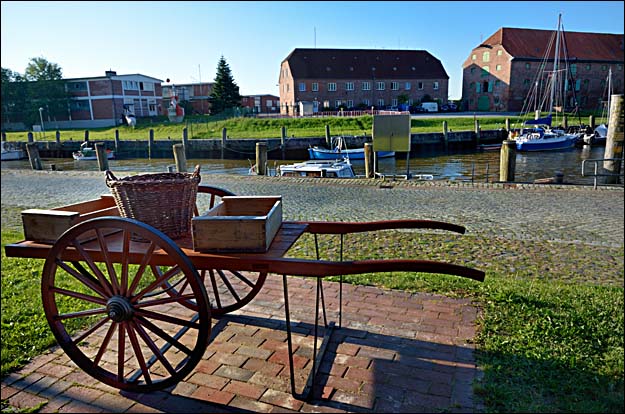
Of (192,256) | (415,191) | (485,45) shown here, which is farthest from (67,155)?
(485,45)

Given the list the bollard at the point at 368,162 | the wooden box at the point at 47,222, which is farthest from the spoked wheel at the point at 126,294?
the bollard at the point at 368,162

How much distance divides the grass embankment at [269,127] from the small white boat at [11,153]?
20.0 ft

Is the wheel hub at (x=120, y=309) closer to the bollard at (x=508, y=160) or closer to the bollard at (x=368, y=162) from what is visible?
the bollard at (x=508, y=160)

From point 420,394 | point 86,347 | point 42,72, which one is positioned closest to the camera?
point 420,394

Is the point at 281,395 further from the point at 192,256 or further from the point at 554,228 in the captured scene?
the point at 554,228

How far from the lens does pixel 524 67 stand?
54406 millimetres

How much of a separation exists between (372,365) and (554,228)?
19.2 ft

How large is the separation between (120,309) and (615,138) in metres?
14.4

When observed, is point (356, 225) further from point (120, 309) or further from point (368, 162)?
point (368, 162)

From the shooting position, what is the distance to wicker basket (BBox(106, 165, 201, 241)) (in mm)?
2754

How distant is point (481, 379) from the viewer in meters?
3.01

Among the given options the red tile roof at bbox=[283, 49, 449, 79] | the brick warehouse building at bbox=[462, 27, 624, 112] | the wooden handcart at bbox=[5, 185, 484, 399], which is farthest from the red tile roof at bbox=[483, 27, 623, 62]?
the wooden handcart at bbox=[5, 185, 484, 399]

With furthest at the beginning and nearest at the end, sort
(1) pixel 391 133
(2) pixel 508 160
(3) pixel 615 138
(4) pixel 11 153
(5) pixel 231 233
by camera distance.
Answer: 1. (4) pixel 11 153
2. (1) pixel 391 133
3. (2) pixel 508 160
4. (3) pixel 615 138
5. (5) pixel 231 233

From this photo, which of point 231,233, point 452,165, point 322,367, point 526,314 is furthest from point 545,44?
point 231,233
